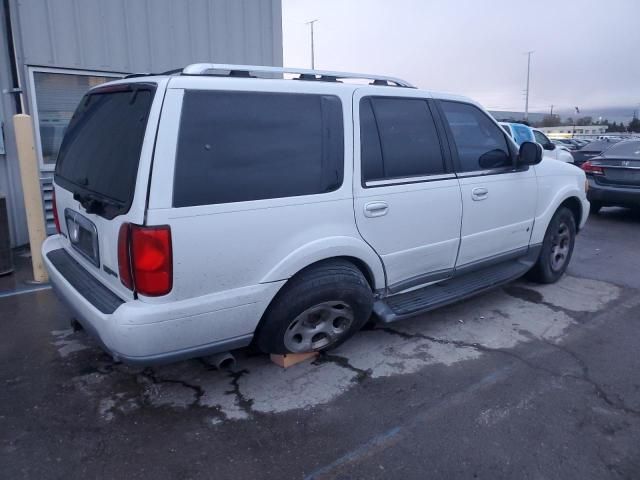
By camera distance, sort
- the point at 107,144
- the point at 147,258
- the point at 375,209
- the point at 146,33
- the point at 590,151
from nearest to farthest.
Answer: the point at 147,258 → the point at 107,144 → the point at 375,209 → the point at 146,33 → the point at 590,151

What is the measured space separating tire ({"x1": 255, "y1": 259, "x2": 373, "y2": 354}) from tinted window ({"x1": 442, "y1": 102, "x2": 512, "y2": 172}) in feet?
4.86

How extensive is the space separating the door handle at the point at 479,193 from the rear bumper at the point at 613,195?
6.05 meters

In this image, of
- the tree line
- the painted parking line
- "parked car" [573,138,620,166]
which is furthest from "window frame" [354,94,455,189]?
the tree line

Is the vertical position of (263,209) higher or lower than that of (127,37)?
lower

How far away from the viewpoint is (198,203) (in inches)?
107

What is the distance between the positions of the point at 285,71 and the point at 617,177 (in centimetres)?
797

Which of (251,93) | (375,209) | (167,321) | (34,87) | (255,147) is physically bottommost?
(167,321)

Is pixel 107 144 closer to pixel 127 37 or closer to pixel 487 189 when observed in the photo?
pixel 487 189

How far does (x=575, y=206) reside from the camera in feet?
18.1

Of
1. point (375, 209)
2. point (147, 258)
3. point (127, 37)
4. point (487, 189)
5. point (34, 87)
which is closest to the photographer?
point (147, 258)

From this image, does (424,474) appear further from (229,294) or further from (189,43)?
(189,43)

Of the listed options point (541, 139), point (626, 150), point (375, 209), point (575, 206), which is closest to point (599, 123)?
point (541, 139)

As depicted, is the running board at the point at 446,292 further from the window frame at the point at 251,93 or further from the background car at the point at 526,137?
the background car at the point at 526,137

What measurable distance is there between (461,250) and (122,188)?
105 inches
